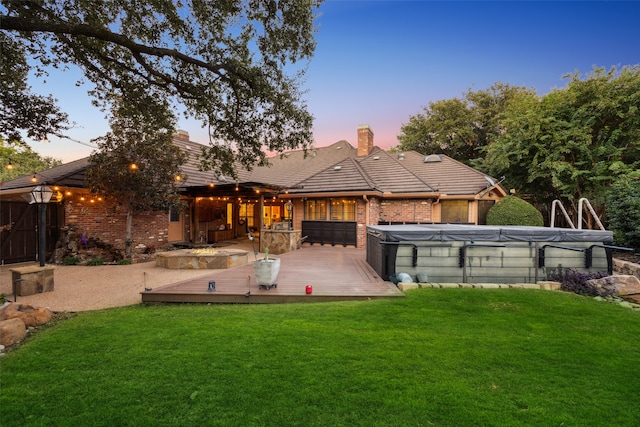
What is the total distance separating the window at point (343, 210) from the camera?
13.0 m

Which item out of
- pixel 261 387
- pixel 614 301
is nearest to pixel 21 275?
pixel 261 387

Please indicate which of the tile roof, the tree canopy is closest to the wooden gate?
the tile roof

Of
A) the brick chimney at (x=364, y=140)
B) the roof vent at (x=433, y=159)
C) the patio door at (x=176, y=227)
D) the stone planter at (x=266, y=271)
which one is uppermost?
the brick chimney at (x=364, y=140)

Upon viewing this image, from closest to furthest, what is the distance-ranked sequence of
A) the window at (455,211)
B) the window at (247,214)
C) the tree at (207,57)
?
the tree at (207,57) → the window at (455,211) → the window at (247,214)

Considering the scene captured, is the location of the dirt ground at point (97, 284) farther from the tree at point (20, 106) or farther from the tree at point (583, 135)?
the tree at point (583, 135)

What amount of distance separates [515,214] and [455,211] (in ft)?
8.36

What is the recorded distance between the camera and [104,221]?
1064cm

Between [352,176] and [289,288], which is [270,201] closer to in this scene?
[352,176]

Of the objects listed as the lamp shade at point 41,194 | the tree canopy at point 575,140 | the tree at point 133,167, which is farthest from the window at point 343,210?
the lamp shade at point 41,194

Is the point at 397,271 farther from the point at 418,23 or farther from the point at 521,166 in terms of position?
the point at 521,166

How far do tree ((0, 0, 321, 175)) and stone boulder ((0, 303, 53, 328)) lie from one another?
498 cm

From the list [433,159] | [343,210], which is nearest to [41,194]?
[343,210]

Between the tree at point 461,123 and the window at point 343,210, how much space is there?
17.4 m

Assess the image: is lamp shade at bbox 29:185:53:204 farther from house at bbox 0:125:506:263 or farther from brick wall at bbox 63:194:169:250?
brick wall at bbox 63:194:169:250
